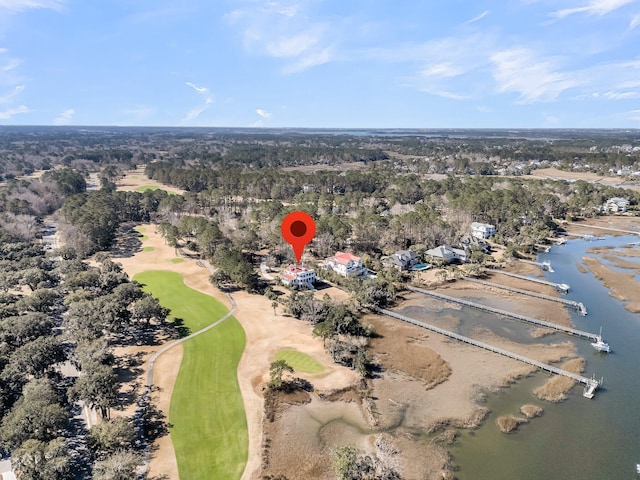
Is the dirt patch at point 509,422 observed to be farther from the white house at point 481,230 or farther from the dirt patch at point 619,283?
the white house at point 481,230

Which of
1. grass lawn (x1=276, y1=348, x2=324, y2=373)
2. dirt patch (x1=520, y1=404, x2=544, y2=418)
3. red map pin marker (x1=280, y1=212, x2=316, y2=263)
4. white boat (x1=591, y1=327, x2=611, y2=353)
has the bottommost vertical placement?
dirt patch (x1=520, y1=404, x2=544, y2=418)

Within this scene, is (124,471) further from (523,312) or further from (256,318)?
(523,312)

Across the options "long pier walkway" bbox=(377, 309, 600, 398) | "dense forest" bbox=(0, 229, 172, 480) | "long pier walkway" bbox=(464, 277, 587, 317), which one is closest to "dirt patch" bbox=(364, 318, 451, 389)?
"long pier walkway" bbox=(377, 309, 600, 398)

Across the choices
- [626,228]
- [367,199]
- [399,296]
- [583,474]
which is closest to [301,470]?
[583,474]

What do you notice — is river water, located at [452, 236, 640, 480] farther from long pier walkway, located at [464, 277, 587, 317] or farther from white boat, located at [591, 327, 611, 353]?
long pier walkway, located at [464, 277, 587, 317]

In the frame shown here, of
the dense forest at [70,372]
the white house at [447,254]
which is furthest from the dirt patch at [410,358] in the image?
the white house at [447,254]

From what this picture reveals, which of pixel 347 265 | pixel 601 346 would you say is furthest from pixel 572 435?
pixel 347 265

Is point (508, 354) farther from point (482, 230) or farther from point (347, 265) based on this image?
point (482, 230)
